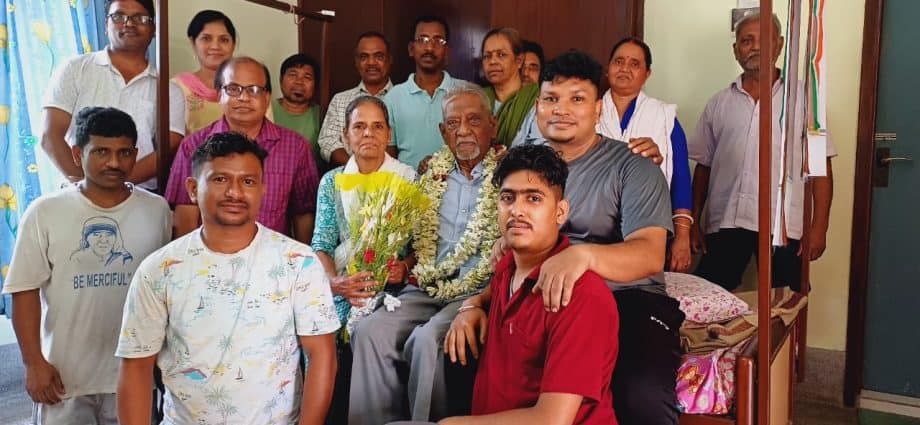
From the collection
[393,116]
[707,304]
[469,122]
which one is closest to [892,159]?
[707,304]

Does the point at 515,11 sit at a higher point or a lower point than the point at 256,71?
higher

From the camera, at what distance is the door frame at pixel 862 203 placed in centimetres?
331

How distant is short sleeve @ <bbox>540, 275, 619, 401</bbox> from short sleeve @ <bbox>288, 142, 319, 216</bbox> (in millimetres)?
1625

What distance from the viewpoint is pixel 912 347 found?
3393 millimetres

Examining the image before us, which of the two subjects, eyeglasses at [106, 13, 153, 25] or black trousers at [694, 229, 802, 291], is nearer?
eyeglasses at [106, 13, 153, 25]

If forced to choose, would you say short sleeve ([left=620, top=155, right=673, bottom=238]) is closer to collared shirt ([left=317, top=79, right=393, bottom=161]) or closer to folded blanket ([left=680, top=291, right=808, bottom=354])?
folded blanket ([left=680, top=291, right=808, bottom=354])

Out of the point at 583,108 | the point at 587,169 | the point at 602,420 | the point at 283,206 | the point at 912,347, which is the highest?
the point at 583,108

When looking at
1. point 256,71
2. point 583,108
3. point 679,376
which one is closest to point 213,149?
point 256,71

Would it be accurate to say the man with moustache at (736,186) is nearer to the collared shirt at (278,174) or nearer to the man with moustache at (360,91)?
the man with moustache at (360,91)

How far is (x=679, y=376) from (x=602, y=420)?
17.2 inches

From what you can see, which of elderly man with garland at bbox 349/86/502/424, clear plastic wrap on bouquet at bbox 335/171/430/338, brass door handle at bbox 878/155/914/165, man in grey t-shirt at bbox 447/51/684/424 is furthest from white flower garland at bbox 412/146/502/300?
brass door handle at bbox 878/155/914/165

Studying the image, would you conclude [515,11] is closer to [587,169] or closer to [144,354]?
[587,169]

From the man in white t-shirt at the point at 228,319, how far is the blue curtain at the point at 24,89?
167 cm

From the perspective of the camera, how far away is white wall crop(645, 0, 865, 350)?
338 cm
